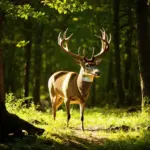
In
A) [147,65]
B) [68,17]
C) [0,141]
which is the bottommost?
[0,141]

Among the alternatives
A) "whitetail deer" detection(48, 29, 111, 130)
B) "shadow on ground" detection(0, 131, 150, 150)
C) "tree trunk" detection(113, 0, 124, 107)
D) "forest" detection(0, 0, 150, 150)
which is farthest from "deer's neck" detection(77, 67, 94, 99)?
"tree trunk" detection(113, 0, 124, 107)

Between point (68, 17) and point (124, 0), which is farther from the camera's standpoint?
point (68, 17)

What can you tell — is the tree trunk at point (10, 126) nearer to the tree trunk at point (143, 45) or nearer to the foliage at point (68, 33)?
the tree trunk at point (143, 45)

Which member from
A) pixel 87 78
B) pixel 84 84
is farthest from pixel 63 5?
pixel 84 84

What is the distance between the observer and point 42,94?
41.3 m

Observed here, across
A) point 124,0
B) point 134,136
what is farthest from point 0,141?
point 124,0

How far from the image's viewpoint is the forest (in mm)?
10428

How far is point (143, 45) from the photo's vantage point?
45.2 ft

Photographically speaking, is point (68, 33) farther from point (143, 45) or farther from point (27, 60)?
point (143, 45)

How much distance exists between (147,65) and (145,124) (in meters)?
2.91

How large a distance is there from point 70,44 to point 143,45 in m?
18.4

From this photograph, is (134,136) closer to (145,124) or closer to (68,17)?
(145,124)

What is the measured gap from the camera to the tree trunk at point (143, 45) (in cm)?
1350

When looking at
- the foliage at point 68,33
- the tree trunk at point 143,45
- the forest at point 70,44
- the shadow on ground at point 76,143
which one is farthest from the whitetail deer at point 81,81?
the foliage at point 68,33
